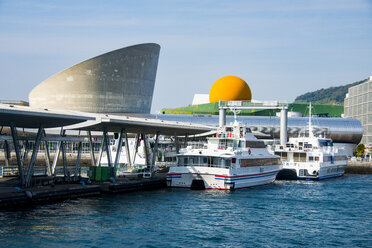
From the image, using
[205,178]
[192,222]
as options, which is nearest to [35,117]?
[192,222]

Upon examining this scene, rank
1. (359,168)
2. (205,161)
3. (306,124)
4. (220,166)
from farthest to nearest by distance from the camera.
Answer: (306,124), (359,168), (205,161), (220,166)

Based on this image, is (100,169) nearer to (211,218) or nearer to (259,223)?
(211,218)

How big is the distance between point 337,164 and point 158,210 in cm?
4211

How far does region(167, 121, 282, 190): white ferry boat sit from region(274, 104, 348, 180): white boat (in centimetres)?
1191

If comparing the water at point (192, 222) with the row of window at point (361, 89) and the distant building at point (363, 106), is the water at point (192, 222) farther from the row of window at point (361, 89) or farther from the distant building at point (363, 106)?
the row of window at point (361, 89)

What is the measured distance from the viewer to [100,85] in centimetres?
7681

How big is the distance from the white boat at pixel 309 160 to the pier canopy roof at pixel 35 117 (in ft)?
106

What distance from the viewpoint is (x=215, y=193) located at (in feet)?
140

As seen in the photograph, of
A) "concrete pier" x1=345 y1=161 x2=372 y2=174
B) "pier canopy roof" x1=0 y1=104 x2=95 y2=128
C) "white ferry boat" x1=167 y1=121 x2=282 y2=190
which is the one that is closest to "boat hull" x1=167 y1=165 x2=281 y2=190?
"white ferry boat" x1=167 y1=121 x2=282 y2=190

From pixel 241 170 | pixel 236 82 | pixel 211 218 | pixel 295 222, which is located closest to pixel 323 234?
pixel 295 222

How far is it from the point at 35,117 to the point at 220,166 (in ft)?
63.0

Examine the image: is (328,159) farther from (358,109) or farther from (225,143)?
(358,109)

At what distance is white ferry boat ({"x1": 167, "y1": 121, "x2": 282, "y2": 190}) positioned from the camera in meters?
44.6

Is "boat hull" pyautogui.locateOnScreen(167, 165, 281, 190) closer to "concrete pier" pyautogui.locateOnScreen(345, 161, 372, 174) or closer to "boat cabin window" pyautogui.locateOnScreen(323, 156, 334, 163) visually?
"boat cabin window" pyautogui.locateOnScreen(323, 156, 334, 163)
